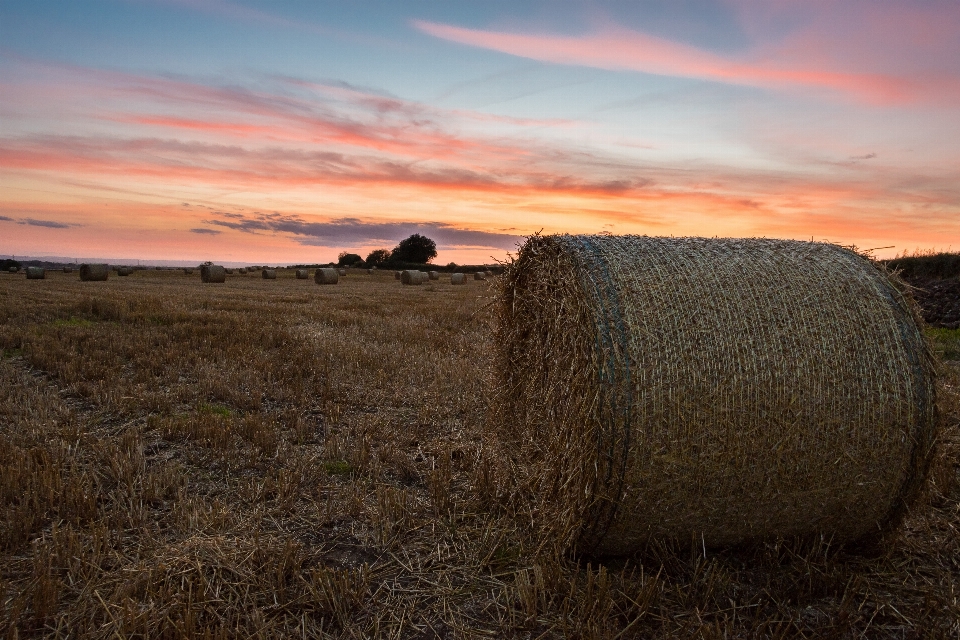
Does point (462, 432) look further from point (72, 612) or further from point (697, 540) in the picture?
point (72, 612)

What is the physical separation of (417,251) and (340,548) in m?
71.5

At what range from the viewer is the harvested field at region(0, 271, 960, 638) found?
333cm

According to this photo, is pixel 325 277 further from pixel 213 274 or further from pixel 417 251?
pixel 417 251

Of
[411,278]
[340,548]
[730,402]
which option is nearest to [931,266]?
[411,278]

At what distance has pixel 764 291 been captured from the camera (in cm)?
399

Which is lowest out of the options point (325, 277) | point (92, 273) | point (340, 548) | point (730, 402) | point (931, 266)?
point (340, 548)

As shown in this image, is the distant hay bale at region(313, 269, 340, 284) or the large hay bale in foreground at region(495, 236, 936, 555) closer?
the large hay bale in foreground at region(495, 236, 936, 555)

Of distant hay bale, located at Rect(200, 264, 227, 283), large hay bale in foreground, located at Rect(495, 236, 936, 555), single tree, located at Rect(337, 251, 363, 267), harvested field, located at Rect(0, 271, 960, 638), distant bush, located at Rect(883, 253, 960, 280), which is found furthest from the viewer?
single tree, located at Rect(337, 251, 363, 267)

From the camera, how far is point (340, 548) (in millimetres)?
4039

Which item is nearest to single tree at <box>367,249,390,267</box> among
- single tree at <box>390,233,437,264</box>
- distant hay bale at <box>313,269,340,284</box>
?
single tree at <box>390,233,437,264</box>

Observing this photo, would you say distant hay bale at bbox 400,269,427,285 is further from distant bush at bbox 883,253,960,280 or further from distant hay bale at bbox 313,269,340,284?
distant bush at bbox 883,253,960,280

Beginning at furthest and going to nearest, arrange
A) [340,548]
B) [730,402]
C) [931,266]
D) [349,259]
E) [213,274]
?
[349,259] → [213,274] → [931,266] → [340,548] → [730,402]

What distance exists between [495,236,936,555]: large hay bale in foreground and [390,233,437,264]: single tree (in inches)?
2792

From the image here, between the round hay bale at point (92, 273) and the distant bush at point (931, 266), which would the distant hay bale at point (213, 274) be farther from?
the distant bush at point (931, 266)
